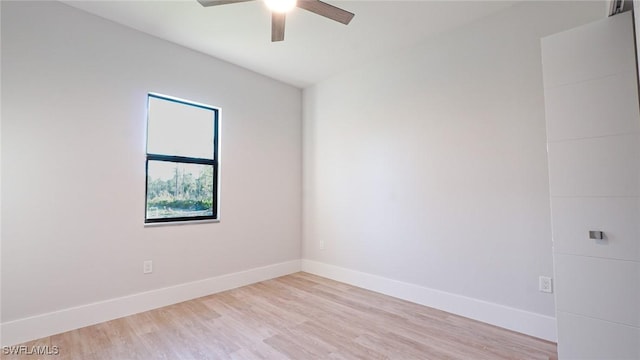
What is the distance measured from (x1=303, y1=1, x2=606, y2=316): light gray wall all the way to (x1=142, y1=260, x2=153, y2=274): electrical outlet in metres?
2.09

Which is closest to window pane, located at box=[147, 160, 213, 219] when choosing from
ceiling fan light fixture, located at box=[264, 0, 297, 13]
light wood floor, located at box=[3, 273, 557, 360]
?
light wood floor, located at box=[3, 273, 557, 360]

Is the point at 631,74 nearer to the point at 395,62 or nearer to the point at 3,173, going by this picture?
the point at 395,62

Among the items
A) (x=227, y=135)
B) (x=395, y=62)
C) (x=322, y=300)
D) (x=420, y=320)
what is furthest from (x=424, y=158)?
(x=227, y=135)

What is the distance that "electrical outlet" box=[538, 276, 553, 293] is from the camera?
2261mm

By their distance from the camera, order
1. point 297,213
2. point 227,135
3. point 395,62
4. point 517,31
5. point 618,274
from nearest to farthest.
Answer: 1. point 618,274
2. point 517,31
3. point 395,62
4. point 227,135
5. point 297,213

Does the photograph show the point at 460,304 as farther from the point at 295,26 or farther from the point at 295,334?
the point at 295,26

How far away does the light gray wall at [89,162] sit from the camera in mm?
2277

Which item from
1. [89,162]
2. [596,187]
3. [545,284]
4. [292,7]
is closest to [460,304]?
[545,284]

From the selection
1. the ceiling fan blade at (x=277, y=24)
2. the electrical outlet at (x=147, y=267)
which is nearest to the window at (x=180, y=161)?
the electrical outlet at (x=147, y=267)

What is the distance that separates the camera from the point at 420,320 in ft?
8.50

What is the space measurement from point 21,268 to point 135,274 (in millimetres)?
802

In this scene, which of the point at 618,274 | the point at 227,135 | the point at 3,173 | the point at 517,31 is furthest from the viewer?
the point at 227,135

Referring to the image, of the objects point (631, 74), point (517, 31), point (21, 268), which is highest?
point (517, 31)

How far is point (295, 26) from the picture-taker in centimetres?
285
